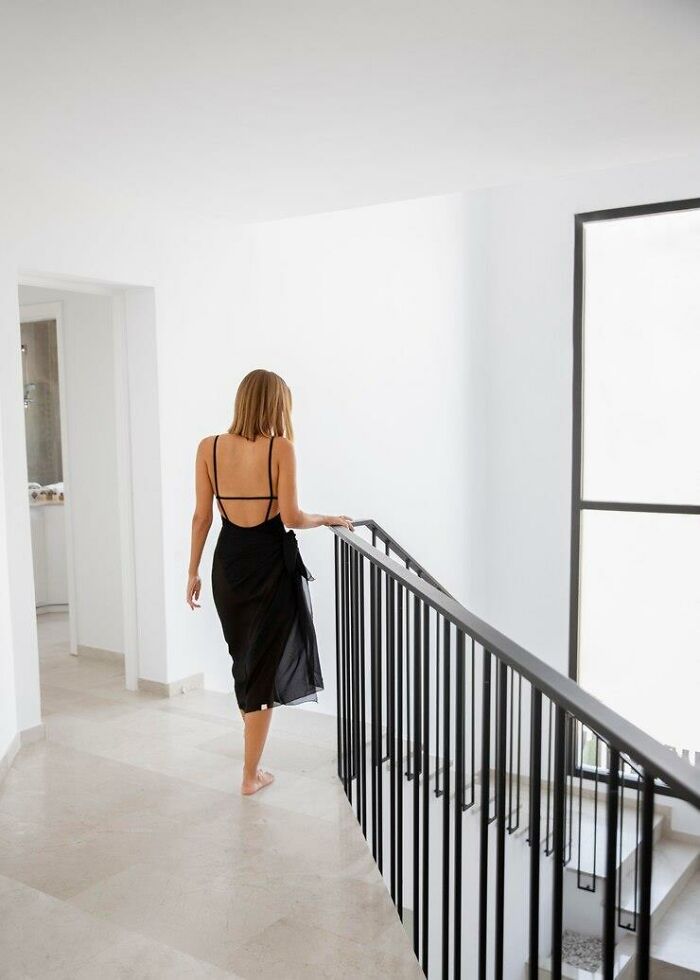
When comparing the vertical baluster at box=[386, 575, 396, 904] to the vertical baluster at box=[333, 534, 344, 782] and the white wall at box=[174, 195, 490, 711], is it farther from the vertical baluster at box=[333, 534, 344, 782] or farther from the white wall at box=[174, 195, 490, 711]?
the white wall at box=[174, 195, 490, 711]

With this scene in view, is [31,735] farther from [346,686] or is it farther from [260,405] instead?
[260,405]

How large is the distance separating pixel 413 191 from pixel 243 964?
10.4 ft

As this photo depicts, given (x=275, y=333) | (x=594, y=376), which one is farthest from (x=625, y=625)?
(x=275, y=333)

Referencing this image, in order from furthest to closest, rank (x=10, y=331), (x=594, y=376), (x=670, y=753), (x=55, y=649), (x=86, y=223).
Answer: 1. (x=594, y=376)
2. (x=55, y=649)
3. (x=86, y=223)
4. (x=10, y=331)
5. (x=670, y=753)

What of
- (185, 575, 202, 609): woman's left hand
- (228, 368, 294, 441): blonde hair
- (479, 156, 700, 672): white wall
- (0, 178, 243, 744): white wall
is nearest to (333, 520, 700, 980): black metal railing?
(228, 368, 294, 441): blonde hair

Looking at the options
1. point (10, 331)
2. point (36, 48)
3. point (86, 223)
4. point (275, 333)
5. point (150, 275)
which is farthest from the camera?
point (275, 333)

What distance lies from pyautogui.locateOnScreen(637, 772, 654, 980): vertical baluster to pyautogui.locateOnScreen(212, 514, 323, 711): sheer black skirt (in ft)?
6.61

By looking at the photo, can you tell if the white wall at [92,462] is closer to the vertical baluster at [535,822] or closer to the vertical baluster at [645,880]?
the vertical baluster at [535,822]

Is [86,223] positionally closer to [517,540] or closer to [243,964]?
[243,964]

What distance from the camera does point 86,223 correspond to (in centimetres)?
387

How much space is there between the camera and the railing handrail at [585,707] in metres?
0.91

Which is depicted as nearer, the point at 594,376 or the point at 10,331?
the point at 10,331

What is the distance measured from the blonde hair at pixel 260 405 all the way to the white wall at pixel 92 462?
226 centimetres

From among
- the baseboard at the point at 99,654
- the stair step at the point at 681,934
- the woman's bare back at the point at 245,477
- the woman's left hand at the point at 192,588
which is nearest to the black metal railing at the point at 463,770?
the woman's bare back at the point at 245,477
